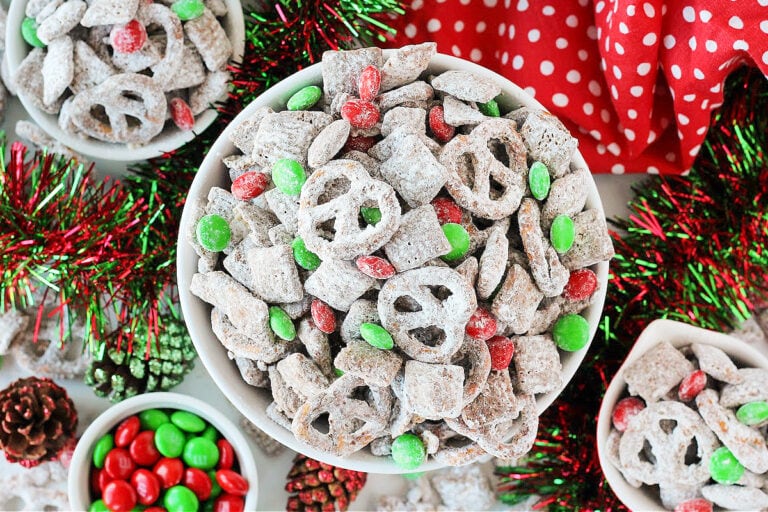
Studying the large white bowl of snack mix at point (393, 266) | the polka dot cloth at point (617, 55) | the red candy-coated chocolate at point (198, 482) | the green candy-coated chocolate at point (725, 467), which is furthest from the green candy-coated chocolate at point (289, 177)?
the green candy-coated chocolate at point (725, 467)

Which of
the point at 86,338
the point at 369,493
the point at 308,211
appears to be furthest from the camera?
the point at 369,493

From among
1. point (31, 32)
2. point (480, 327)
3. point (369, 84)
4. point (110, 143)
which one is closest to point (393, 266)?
point (480, 327)

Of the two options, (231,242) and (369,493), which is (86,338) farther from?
(369,493)

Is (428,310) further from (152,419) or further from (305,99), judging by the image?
(152,419)

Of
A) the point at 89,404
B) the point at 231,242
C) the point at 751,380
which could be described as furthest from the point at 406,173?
the point at 89,404

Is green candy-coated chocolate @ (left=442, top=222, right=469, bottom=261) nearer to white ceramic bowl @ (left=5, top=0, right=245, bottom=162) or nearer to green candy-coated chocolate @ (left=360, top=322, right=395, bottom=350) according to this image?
green candy-coated chocolate @ (left=360, top=322, right=395, bottom=350)

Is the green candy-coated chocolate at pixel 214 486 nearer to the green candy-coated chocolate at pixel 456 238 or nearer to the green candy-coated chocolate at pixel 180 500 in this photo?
Result: the green candy-coated chocolate at pixel 180 500
